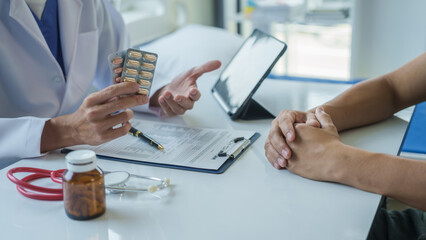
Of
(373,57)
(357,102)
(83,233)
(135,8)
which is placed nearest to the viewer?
(83,233)

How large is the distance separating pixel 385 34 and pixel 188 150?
2.17 metres

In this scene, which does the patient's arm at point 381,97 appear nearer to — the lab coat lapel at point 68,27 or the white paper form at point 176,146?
the white paper form at point 176,146

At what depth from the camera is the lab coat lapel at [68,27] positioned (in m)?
1.20

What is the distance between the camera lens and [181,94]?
1.18m

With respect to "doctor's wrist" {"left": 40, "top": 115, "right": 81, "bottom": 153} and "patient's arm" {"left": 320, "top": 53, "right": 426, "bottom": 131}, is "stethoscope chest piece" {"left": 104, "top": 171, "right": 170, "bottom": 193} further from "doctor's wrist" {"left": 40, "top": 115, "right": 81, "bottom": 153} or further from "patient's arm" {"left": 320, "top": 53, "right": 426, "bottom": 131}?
"patient's arm" {"left": 320, "top": 53, "right": 426, "bottom": 131}

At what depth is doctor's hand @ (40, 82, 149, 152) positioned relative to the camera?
91 centimetres

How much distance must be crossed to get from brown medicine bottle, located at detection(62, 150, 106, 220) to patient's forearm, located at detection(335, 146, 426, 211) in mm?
420

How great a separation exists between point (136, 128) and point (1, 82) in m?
0.36

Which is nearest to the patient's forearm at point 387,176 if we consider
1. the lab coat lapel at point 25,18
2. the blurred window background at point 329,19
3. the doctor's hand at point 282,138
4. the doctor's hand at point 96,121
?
the doctor's hand at point 282,138

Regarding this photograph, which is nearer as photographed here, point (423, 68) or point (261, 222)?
point (261, 222)

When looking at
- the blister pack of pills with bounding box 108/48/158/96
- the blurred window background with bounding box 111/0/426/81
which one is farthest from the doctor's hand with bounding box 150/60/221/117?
the blurred window background with bounding box 111/0/426/81

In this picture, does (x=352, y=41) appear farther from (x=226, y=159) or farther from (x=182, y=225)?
(x=182, y=225)

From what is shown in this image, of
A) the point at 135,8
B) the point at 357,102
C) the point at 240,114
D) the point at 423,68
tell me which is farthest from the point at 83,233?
the point at 135,8

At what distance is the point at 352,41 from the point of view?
2809mm
